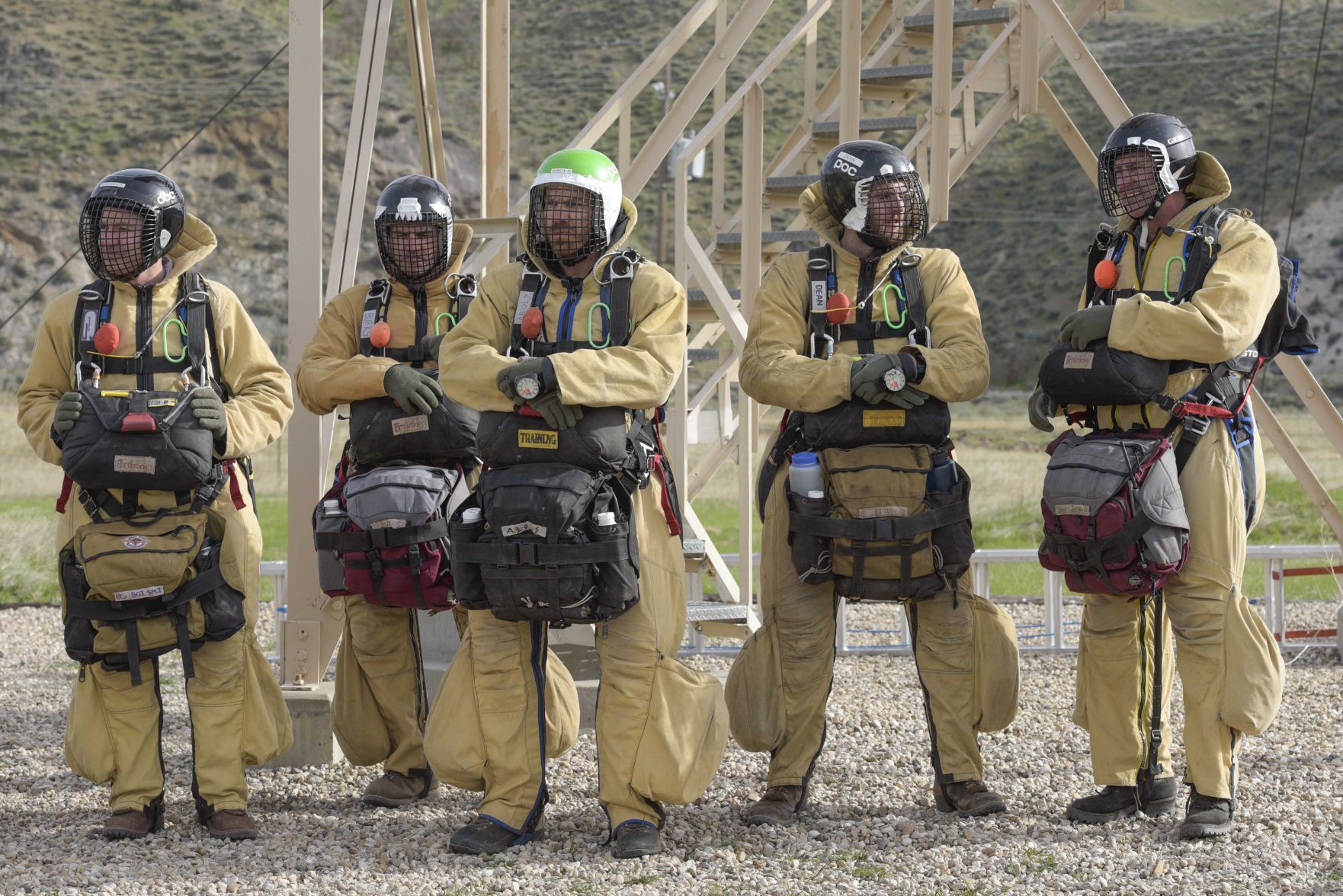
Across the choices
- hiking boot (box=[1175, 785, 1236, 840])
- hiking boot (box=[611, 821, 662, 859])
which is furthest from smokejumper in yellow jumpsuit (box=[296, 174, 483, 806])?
hiking boot (box=[1175, 785, 1236, 840])

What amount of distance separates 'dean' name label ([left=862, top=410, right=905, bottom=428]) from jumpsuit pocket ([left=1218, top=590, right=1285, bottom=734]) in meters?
1.29

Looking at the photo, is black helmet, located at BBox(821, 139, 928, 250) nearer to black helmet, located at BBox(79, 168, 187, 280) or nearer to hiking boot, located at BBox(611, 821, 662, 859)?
hiking boot, located at BBox(611, 821, 662, 859)

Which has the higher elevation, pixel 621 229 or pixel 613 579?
pixel 621 229

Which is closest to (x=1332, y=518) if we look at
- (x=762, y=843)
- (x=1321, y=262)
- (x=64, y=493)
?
(x=762, y=843)

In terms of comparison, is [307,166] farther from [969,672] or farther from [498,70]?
[969,672]

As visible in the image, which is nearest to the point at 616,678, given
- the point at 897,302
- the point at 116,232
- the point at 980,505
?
the point at 897,302

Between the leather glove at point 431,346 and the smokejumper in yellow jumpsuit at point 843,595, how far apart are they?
121cm

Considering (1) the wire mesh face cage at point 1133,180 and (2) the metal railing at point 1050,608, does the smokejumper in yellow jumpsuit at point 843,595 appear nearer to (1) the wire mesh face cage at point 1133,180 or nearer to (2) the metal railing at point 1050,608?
(1) the wire mesh face cage at point 1133,180

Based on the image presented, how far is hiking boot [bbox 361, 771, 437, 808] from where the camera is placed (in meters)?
5.90

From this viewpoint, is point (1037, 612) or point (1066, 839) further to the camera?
point (1037, 612)

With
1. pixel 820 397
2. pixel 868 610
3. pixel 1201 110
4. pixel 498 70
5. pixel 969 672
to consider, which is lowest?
pixel 868 610

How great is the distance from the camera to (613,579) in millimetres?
4906

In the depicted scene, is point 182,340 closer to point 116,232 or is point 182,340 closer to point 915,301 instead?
point 116,232

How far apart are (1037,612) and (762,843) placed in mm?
6661
